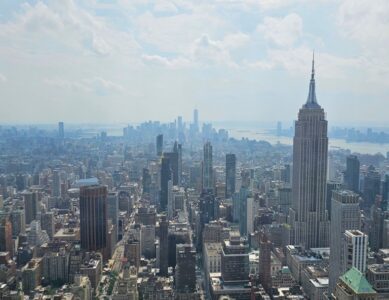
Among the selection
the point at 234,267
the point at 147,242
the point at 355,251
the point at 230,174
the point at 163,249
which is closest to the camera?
the point at 355,251

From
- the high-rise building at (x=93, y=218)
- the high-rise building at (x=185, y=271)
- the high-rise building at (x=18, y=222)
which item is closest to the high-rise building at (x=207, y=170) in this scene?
the high-rise building at (x=93, y=218)

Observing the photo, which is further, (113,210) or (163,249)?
(113,210)

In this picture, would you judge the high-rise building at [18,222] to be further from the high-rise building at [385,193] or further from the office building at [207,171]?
the high-rise building at [385,193]

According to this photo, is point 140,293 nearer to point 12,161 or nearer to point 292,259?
point 292,259

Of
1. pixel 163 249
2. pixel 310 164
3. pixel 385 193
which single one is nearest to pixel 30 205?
pixel 163 249

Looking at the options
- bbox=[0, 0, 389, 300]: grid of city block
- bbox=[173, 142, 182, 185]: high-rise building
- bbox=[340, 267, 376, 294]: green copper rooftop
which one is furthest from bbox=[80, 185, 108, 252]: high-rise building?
bbox=[340, 267, 376, 294]: green copper rooftop

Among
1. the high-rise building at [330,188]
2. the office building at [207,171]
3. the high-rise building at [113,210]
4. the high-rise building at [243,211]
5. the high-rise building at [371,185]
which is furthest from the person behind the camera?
the office building at [207,171]

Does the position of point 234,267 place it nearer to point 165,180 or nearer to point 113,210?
point 113,210
